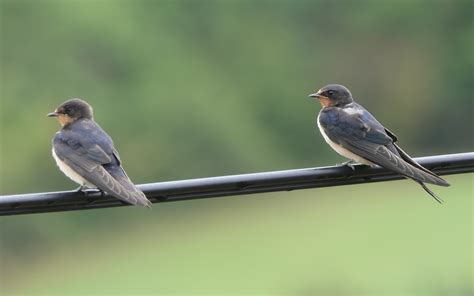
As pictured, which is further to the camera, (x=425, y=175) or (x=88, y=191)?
(x=425, y=175)

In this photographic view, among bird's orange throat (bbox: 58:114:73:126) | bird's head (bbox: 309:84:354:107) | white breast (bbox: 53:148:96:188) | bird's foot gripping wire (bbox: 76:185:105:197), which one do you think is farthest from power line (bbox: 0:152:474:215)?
bird's head (bbox: 309:84:354:107)

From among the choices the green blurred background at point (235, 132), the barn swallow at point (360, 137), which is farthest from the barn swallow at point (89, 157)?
the green blurred background at point (235, 132)

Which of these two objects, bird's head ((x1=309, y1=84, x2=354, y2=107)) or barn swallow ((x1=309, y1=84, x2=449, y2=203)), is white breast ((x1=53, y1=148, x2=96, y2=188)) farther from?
bird's head ((x1=309, y1=84, x2=354, y2=107))

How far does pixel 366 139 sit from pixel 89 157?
1525mm

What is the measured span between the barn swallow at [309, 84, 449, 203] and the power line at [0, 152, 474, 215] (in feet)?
1.95

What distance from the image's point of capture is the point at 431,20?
1465 inches

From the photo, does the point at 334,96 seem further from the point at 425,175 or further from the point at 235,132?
the point at 235,132

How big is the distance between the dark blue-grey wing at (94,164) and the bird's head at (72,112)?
0.44 meters

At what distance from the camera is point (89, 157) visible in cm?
688

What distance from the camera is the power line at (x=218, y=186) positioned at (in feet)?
18.0

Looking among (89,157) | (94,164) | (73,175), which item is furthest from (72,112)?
(94,164)

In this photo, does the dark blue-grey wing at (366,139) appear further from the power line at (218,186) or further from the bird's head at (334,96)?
the power line at (218,186)

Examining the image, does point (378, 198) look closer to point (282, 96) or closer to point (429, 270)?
point (282, 96)

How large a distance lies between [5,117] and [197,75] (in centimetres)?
636
